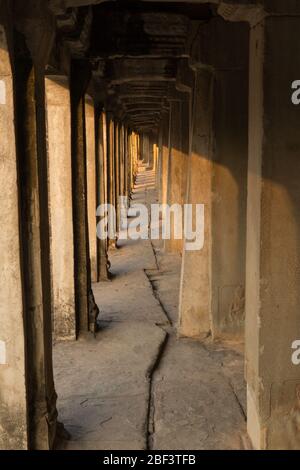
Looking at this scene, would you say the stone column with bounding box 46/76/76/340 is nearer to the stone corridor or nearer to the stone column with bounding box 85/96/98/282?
the stone corridor

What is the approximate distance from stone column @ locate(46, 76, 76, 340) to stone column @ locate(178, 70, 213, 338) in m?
1.58

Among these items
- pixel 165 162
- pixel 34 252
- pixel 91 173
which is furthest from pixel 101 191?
pixel 34 252

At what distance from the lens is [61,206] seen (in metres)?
7.32

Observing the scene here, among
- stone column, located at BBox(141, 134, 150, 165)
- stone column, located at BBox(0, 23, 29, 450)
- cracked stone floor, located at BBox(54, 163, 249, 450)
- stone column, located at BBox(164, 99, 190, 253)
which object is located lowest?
cracked stone floor, located at BBox(54, 163, 249, 450)

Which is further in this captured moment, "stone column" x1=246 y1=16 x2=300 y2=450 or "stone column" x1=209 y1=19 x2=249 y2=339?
"stone column" x1=209 y1=19 x2=249 y2=339

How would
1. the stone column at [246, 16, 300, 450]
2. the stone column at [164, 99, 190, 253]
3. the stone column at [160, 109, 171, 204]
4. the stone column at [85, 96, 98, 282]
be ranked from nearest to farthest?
the stone column at [246, 16, 300, 450]
the stone column at [85, 96, 98, 282]
the stone column at [164, 99, 190, 253]
the stone column at [160, 109, 171, 204]

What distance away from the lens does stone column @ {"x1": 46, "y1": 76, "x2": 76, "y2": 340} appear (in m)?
7.12

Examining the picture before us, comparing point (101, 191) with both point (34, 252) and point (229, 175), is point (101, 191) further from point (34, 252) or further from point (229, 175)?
point (34, 252)

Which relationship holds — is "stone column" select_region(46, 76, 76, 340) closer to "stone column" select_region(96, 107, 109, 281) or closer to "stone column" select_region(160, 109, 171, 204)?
"stone column" select_region(96, 107, 109, 281)

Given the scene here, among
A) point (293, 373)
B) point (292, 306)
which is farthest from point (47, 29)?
point (293, 373)

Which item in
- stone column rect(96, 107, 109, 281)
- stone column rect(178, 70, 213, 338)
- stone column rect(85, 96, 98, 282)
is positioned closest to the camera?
stone column rect(178, 70, 213, 338)

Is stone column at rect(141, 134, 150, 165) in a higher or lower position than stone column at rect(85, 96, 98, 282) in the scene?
higher

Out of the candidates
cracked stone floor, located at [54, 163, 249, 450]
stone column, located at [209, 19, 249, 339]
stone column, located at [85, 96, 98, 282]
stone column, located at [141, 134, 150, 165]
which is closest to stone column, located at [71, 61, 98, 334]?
cracked stone floor, located at [54, 163, 249, 450]

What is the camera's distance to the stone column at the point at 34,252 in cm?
414
